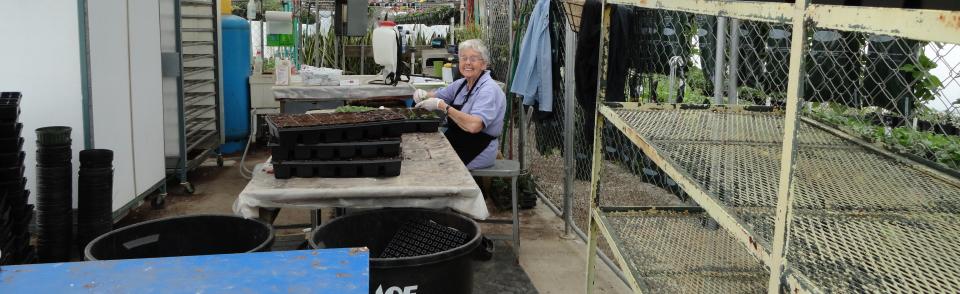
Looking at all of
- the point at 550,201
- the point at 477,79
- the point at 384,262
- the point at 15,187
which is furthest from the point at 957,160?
the point at 15,187

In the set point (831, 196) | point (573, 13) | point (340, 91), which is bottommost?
point (831, 196)

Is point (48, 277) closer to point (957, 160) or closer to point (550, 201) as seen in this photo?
point (957, 160)

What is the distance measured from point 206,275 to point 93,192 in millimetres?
2629

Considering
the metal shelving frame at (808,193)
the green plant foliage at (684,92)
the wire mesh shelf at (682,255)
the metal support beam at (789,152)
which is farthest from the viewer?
the green plant foliage at (684,92)

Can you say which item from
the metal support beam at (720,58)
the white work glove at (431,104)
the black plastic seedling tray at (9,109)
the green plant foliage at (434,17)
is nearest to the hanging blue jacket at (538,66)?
the white work glove at (431,104)

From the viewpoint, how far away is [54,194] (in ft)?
12.3

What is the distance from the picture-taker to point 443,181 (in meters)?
2.94

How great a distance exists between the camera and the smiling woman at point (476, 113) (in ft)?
14.3

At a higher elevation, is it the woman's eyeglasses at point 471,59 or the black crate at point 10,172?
the woman's eyeglasses at point 471,59

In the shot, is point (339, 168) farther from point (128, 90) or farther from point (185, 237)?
point (128, 90)

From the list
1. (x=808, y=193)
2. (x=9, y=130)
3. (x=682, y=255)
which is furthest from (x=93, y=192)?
(x=808, y=193)

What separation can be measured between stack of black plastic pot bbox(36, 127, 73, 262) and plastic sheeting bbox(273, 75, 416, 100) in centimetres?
180

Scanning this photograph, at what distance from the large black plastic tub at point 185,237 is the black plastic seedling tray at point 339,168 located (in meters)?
0.29

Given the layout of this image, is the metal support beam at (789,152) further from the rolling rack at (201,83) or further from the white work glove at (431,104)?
the rolling rack at (201,83)
